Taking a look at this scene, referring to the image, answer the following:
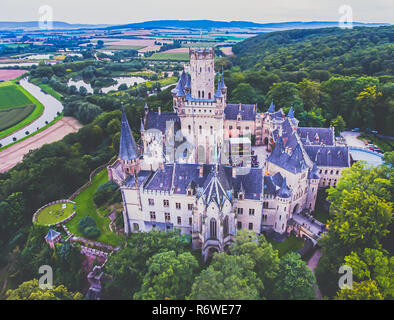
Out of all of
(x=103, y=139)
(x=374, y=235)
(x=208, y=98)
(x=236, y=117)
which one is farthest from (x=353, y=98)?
(x=103, y=139)

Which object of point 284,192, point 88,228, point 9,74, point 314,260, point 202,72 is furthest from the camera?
point 9,74

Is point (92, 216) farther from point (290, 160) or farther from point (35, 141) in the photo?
point (35, 141)

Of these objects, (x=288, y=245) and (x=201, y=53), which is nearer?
(x=288, y=245)

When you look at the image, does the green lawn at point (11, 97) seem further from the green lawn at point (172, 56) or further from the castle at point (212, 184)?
the castle at point (212, 184)

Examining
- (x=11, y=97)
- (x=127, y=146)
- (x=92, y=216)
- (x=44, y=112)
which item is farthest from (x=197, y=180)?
(x=11, y=97)

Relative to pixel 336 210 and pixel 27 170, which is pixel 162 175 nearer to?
pixel 336 210

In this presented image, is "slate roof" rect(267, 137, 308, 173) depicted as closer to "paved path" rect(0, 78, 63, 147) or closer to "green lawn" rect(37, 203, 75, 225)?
"green lawn" rect(37, 203, 75, 225)

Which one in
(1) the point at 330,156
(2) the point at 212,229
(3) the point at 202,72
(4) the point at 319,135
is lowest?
(2) the point at 212,229
